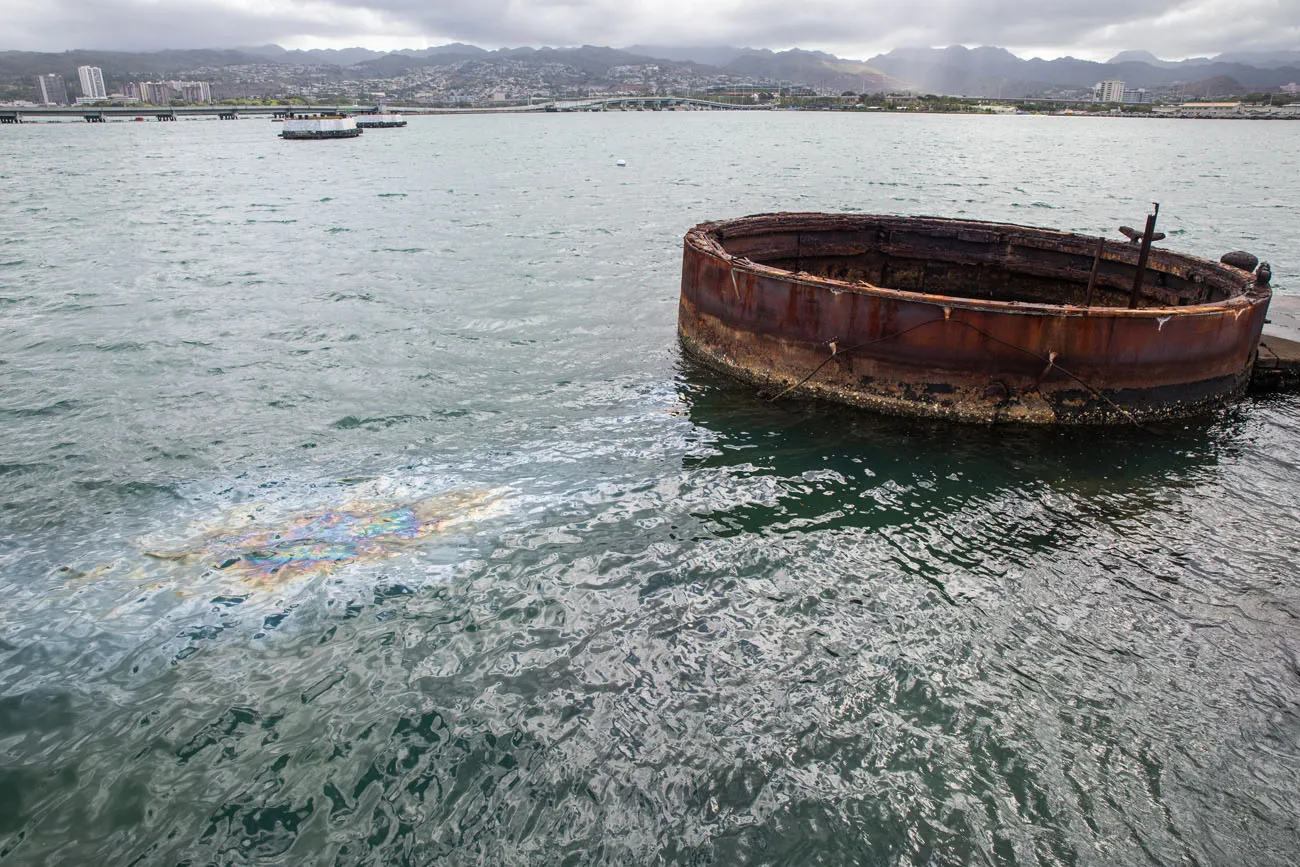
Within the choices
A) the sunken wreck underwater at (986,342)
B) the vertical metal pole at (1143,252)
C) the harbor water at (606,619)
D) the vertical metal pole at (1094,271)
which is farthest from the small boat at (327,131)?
the vertical metal pole at (1143,252)

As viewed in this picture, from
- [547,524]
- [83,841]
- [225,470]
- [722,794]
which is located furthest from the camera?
[225,470]

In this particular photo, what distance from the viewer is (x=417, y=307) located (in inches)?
818

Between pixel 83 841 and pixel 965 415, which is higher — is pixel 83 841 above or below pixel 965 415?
below

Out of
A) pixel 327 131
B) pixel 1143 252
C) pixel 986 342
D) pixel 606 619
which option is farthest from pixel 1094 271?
pixel 327 131

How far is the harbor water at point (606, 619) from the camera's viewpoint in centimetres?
556

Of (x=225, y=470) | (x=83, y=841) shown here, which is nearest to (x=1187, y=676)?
(x=83, y=841)

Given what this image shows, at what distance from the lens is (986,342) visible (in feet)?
38.7

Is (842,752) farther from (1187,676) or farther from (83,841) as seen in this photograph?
(83,841)

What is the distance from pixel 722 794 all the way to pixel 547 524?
4.39 m

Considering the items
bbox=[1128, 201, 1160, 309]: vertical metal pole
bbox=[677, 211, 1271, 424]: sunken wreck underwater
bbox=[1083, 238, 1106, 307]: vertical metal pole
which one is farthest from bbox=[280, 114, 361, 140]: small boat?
bbox=[1128, 201, 1160, 309]: vertical metal pole

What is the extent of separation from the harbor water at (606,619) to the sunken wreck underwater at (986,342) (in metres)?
0.57

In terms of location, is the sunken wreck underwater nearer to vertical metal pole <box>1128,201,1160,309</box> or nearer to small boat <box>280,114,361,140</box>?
vertical metal pole <box>1128,201,1160,309</box>

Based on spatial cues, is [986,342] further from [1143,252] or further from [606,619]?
[606,619]

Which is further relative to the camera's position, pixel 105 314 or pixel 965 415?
→ pixel 105 314
